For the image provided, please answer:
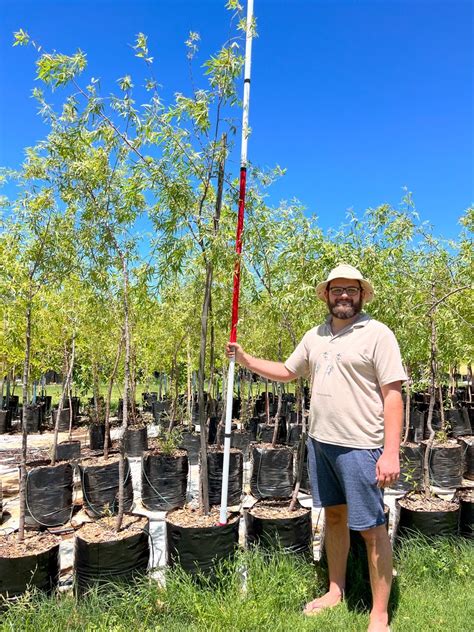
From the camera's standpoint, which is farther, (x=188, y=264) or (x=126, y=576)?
(x=188, y=264)

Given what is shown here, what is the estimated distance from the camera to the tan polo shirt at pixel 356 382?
2746 mm

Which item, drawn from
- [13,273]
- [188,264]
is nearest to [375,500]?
[188,264]

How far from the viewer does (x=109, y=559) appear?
3.22 metres

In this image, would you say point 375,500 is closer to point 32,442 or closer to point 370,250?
point 370,250

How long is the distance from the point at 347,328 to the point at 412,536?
202 centimetres


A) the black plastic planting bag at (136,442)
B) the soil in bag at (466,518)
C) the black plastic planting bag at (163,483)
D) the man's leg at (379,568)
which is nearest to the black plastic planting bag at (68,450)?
the black plastic planting bag at (136,442)

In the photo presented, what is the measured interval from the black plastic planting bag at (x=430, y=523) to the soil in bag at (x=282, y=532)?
2.64ft

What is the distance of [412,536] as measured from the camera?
151 inches

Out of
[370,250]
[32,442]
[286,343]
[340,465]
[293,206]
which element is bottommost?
[32,442]

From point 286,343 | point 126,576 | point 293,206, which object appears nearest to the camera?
point 126,576

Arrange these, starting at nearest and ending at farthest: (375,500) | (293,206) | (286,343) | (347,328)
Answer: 1. (375,500)
2. (347,328)
3. (293,206)
4. (286,343)

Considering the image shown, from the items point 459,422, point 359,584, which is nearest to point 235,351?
point 359,584

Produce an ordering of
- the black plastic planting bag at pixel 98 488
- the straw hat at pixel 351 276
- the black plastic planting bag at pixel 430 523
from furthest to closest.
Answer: the black plastic planting bag at pixel 98 488, the black plastic planting bag at pixel 430 523, the straw hat at pixel 351 276

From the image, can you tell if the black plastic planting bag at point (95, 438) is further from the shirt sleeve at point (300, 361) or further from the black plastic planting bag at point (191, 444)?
the shirt sleeve at point (300, 361)
